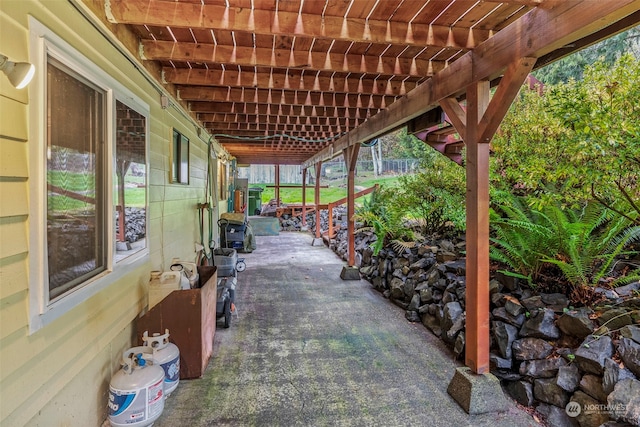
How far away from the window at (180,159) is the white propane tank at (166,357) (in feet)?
6.07

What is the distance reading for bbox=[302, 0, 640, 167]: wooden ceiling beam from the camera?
1522mm

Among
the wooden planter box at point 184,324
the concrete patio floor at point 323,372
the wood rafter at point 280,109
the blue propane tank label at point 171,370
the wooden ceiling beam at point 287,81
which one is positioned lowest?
the concrete patio floor at point 323,372

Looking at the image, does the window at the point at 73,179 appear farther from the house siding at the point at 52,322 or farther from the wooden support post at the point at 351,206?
the wooden support post at the point at 351,206

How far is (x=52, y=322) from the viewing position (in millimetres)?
1451

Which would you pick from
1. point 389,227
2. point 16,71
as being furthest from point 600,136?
point 389,227

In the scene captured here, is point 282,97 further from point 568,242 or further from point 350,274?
point 568,242

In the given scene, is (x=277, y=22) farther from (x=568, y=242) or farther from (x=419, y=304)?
(x=419, y=304)

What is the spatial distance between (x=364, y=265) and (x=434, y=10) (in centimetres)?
432

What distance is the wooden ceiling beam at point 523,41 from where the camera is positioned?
1.52m

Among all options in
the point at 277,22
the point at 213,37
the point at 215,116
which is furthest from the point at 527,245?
the point at 215,116

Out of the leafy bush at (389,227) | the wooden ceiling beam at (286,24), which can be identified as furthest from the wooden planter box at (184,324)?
the leafy bush at (389,227)

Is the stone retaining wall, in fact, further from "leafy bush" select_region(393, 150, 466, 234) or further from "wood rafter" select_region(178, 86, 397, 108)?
"wood rafter" select_region(178, 86, 397, 108)

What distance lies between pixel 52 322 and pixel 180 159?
2760 mm

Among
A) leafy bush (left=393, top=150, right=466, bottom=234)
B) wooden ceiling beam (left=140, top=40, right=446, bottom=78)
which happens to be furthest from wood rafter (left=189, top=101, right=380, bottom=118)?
wooden ceiling beam (left=140, top=40, right=446, bottom=78)
